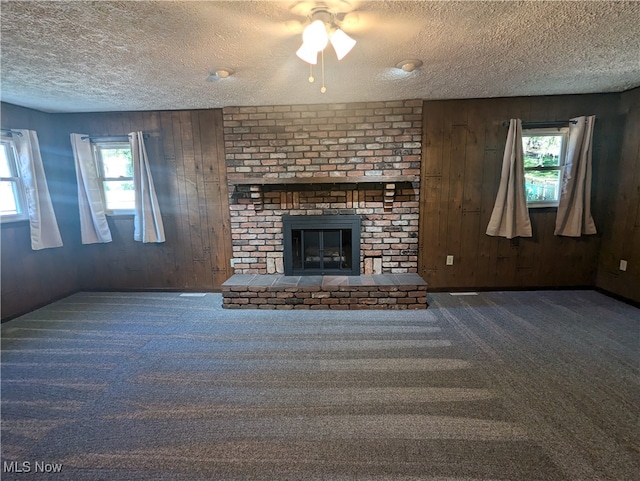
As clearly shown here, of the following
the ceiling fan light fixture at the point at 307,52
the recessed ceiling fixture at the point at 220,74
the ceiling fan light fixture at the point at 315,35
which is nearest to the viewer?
the ceiling fan light fixture at the point at 315,35

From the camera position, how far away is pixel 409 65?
2.39 m

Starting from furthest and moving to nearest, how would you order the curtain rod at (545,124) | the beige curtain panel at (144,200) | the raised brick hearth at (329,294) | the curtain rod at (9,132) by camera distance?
1. the beige curtain panel at (144,200)
2. the curtain rod at (545,124)
3. the raised brick hearth at (329,294)
4. the curtain rod at (9,132)

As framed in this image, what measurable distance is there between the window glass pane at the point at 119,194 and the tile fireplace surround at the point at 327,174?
1.40m

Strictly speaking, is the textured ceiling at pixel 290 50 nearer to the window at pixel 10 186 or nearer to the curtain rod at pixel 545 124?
the curtain rod at pixel 545 124

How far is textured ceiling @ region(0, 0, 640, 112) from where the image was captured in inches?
64.6

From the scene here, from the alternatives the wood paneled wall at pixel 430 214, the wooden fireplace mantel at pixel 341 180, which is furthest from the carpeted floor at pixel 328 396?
the wooden fireplace mantel at pixel 341 180

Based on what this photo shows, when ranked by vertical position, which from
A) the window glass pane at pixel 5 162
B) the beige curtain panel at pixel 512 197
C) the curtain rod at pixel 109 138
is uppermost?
the curtain rod at pixel 109 138

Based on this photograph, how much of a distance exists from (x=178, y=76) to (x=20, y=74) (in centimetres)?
121

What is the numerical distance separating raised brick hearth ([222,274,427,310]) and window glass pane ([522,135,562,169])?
1.98 m

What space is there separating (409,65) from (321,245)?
2.15m

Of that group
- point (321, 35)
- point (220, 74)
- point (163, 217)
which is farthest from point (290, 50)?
point (163, 217)

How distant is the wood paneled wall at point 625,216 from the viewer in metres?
3.22

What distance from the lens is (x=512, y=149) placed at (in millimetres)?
3424

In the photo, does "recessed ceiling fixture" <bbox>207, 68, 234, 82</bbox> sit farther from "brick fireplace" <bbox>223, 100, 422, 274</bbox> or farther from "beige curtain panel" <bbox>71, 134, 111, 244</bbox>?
"beige curtain panel" <bbox>71, 134, 111, 244</bbox>
